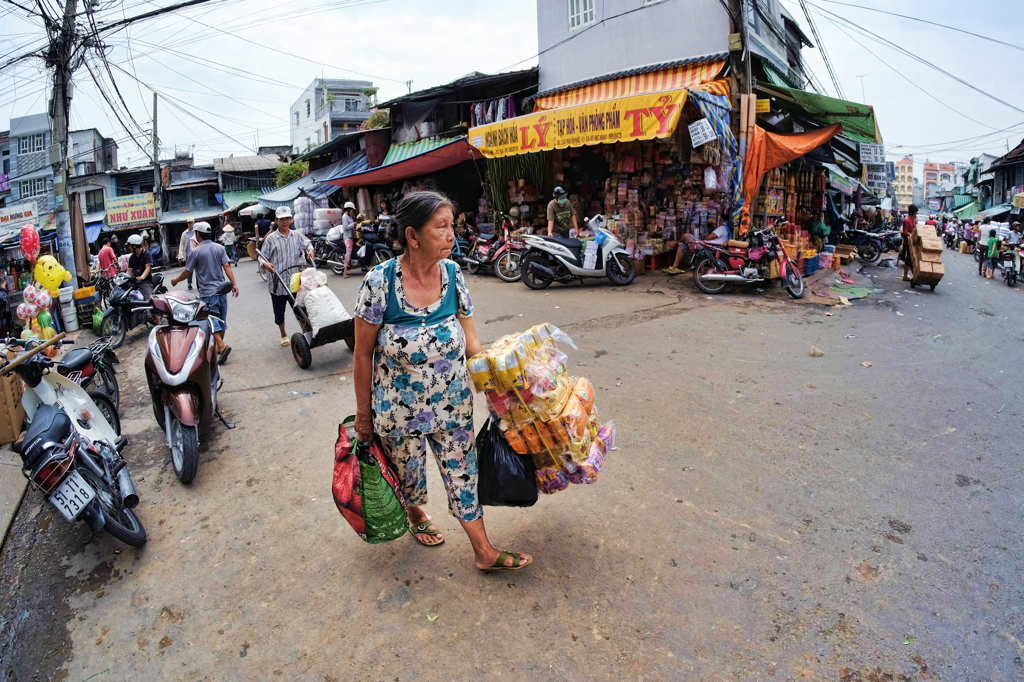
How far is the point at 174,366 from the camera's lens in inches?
153

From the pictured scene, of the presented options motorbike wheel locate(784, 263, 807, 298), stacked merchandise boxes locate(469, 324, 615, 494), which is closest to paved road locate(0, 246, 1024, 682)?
stacked merchandise boxes locate(469, 324, 615, 494)

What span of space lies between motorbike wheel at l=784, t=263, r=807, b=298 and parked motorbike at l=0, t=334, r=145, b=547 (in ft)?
27.6

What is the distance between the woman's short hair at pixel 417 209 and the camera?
7.51 feet

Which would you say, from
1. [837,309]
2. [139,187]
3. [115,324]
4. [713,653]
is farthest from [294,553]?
[139,187]

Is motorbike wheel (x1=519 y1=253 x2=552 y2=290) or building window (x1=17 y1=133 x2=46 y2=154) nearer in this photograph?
motorbike wheel (x1=519 y1=253 x2=552 y2=290)

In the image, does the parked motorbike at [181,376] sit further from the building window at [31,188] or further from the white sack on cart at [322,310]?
the building window at [31,188]

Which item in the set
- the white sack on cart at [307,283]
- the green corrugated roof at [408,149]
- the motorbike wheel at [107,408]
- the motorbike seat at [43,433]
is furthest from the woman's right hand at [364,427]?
the green corrugated roof at [408,149]

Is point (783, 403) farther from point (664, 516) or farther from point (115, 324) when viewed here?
point (115, 324)

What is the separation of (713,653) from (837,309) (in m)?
7.18

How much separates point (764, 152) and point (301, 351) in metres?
7.77

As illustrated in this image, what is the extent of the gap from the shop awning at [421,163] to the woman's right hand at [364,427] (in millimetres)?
11735

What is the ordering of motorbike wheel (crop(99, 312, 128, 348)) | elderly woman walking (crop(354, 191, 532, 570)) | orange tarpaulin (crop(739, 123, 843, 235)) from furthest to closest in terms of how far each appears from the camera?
orange tarpaulin (crop(739, 123, 843, 235)) → motorbike wheel (crop(99, 312, 128, 348)) → elderly woman walking (crop(354, 191, 532, 570))

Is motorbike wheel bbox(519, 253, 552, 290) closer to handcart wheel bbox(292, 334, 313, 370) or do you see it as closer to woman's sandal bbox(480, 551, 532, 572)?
handcart wheel bbox(292, 334, 313, 370)

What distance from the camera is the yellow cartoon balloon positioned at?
27.2 ft
